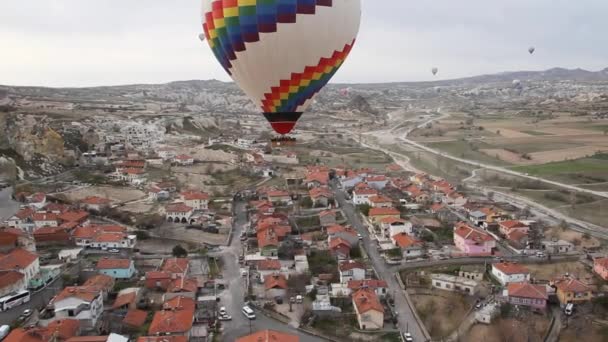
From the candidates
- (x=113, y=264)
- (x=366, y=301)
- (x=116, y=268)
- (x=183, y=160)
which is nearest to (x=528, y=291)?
(x=366, y=301)

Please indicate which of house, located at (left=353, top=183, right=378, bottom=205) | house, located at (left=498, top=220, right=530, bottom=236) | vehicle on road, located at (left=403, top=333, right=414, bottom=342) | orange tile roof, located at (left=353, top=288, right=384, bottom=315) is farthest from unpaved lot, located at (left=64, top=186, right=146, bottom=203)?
vehicle on road, located at (left=403, top=333, right=414, bottom=342)

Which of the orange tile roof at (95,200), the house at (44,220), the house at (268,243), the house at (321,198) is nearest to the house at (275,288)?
the house at (268,243)

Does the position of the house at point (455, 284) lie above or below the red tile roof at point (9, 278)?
below

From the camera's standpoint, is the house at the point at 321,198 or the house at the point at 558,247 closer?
the house at the point at 558,247

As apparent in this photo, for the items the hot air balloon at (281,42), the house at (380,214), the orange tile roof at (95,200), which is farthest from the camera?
the orange tile roof at (95,200)

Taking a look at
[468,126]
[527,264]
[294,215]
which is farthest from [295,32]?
[468,126]

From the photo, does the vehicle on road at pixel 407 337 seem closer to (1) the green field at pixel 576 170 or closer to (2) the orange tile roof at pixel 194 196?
(2) the orange tile roof at pixel 194 196
